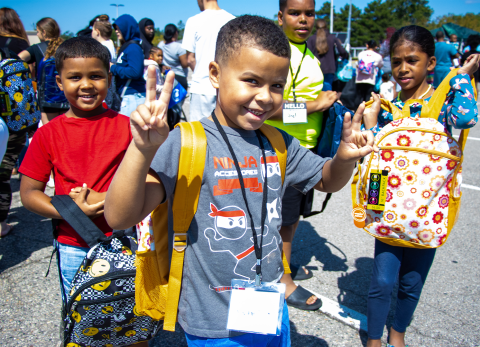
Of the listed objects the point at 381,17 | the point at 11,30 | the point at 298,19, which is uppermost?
the point at 381,17

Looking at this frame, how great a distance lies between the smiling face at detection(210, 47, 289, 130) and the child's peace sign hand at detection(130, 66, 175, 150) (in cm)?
31

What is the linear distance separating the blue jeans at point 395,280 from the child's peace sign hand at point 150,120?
1.67m

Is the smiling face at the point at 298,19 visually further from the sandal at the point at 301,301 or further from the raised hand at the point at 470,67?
the sandal at the point at 301,301

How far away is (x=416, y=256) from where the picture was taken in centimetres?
213

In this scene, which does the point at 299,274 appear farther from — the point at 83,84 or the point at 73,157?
the point at 83,84

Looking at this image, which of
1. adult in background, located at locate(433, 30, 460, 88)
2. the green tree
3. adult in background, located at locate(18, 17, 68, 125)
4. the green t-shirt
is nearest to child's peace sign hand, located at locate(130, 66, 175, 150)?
the green t-shirt

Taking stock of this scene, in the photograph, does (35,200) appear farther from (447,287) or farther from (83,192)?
(447,287)

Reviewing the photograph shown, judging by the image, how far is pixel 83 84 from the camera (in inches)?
74.7

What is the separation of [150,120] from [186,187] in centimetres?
34

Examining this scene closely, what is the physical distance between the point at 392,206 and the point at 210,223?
3.90 ft

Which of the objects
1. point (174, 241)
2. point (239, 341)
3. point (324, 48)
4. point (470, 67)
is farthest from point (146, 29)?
point (239, 341)

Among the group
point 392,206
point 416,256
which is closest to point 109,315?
point 392,206

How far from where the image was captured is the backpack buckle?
1.31 metres

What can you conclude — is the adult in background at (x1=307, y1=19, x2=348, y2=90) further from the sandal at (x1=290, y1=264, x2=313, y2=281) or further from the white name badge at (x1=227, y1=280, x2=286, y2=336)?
the white name badge at (x1=227, y1=280, x2=286, y2=336)
